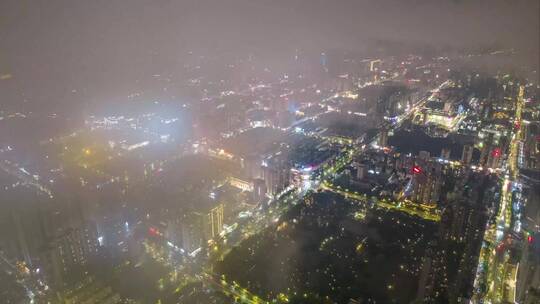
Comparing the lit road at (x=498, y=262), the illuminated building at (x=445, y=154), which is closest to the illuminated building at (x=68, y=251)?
the lit road at (x=498, y=262)

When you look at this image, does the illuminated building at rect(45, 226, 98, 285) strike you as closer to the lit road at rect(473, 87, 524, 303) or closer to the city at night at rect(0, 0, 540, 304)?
the city at night at rect(0, 0, 540, 304)

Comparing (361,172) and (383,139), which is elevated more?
(383,139)

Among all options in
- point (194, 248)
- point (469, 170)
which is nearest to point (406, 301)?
point (194, 248)

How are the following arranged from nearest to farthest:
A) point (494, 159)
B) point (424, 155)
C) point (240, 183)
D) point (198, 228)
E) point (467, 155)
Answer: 1. point (198, 228)
2. point (240, 183)
3. point (494, 159)
4. point (467, 155)
5. point (424, 155)

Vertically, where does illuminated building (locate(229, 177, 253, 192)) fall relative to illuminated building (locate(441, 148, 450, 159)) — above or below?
below

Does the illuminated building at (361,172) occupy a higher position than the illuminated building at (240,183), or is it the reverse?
the illuminated building at (361,172)

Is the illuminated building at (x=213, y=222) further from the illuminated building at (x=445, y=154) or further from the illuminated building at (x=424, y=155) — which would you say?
the illuminated building at (x=445, y=154)

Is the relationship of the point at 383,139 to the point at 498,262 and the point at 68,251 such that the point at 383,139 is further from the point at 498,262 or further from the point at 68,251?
the point at 68,251

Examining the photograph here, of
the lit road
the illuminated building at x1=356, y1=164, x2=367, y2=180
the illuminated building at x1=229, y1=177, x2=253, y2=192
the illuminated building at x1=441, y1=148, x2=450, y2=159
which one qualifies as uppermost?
the illuminated building at x1=441, y1=148, x2=450, y2=159

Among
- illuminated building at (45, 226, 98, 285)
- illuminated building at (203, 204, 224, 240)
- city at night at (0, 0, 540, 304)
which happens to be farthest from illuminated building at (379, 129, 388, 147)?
illuminated building at (45, 226, 98, 285)

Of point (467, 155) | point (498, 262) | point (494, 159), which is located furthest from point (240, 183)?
point (494, 159)

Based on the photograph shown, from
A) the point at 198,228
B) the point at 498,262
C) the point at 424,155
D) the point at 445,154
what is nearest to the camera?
the point at 498,262

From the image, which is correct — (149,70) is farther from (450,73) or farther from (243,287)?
(450,73)
